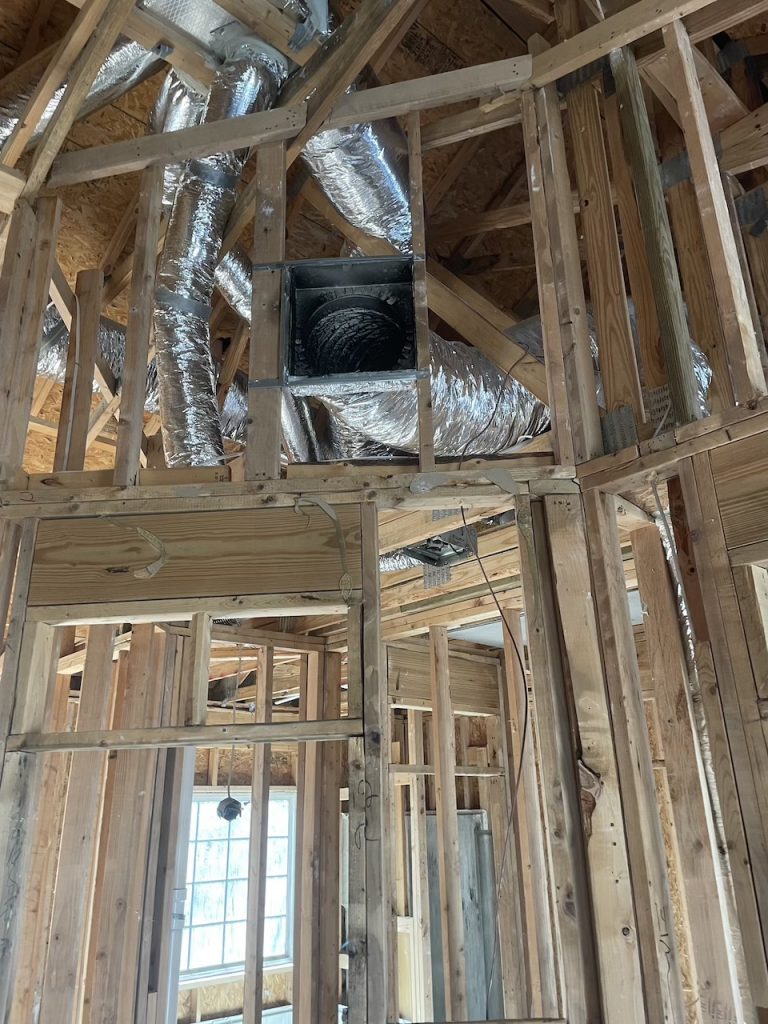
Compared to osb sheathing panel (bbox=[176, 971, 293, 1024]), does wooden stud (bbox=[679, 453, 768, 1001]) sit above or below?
above

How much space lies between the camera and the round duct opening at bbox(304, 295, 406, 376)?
2.25m

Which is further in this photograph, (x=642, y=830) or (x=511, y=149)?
(x=511, y=149)

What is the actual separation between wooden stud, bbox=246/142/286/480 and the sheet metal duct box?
4 centimetres

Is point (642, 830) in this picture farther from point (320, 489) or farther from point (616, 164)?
point (616, 164)

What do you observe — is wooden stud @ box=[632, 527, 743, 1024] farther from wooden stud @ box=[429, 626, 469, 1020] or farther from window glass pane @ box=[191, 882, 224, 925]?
window glass pane @ box=[191, 882, 224, 925]

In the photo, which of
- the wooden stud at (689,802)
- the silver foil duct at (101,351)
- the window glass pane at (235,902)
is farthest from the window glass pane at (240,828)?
the wooden stud at (689,802)

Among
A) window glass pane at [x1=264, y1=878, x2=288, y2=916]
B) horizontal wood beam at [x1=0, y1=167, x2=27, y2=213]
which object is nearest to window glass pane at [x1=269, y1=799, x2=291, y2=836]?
window glass pane at [x1=264, y1=878, x2=288, y2=916]

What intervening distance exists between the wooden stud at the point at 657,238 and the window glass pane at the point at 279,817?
8165 mm

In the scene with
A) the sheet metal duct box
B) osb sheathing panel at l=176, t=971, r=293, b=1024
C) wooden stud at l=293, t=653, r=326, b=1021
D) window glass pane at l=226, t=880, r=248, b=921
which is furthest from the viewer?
window glass pane at l=226, t=880, r=248, b=921

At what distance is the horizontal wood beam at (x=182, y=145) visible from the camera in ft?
7.72

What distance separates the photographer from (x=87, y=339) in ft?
8.24

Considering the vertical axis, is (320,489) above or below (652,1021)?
above

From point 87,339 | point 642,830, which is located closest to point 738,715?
point 642,830

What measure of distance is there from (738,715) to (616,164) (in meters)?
1.54
